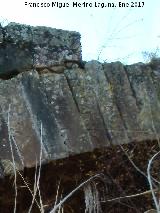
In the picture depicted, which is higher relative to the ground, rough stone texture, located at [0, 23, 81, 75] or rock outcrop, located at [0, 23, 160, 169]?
rough stone texture, located at [0, 23, 81, 75]

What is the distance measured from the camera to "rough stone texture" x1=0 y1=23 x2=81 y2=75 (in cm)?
224

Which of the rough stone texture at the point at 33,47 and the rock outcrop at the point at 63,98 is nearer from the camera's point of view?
the rock outcrop at the point at 63,98

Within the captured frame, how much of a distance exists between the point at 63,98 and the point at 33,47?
34 cm

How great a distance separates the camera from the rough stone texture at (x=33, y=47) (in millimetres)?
2236

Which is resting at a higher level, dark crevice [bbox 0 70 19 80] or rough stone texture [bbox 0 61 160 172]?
dark crevice [bbox 0 70 19 80]

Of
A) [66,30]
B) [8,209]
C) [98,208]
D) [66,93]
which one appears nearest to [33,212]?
[8,209]

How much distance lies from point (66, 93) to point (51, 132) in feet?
0.81

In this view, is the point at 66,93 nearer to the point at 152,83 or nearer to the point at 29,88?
the point at 29,88

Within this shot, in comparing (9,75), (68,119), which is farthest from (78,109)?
(9,75)

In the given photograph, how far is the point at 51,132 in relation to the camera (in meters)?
2.15

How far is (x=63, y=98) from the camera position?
2.23 metres

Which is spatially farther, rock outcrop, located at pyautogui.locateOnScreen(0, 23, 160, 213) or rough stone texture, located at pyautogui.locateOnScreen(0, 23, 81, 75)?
rough stone texture, located at pyautogui.locateOnScreen(0, 23, 81, 75)

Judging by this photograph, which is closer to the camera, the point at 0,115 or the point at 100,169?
the point at 0,115

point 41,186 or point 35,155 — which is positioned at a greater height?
point 35,155
